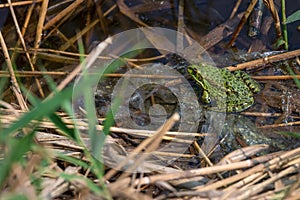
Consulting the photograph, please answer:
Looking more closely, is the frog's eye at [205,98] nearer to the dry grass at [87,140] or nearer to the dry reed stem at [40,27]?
the dry grass at [87,140]

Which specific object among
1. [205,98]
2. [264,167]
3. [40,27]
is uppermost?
[40,27]

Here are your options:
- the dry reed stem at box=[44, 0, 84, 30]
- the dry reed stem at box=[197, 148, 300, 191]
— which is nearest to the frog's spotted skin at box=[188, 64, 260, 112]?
the dry reed stem at box=[197, 148, 300, 191]

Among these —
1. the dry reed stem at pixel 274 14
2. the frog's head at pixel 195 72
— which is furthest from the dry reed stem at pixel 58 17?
the dry reed stem at pixel 274 14

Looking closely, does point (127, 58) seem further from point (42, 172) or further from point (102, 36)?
point (42, 172)

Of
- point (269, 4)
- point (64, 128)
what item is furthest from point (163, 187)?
point (269, 4)

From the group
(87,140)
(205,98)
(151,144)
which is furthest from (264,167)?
(205,98)

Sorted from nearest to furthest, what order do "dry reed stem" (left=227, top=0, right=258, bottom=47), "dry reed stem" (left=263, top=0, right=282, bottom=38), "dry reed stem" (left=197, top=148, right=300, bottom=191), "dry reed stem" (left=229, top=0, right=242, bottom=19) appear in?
"dry reed stem" (left=197, top=148, right=300, bottom=191) < "dry reed stem" (left=263, top=0, right=282, bottom=38) < "dry reed stem" (left=227, top=0, right=258, bottom=47) < "dry reed stem" (left=229, top=0, right=242, bottom=19)

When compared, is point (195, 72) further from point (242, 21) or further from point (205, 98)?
point (242, 21)

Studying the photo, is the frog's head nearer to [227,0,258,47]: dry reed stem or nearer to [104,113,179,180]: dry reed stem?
[227,0,258,47]: dry reed stem
